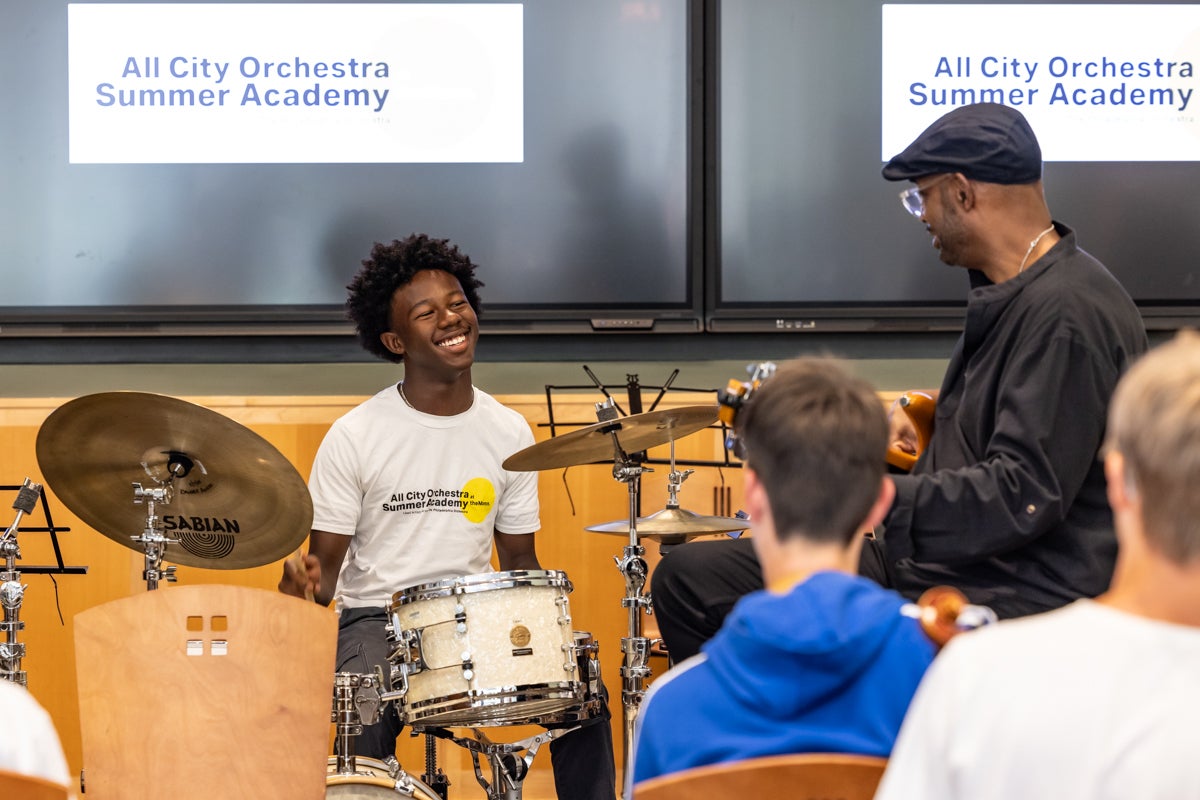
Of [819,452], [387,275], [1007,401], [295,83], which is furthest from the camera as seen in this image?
[295,83]

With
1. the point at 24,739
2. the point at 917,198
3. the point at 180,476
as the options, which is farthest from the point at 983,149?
the point at 24,739

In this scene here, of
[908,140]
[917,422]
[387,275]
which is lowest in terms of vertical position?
[917,422]

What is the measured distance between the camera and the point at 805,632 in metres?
1.30

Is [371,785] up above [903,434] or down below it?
below

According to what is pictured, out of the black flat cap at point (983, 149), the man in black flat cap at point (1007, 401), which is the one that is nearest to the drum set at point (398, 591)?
the man in black flat cap at point (1007, 401)

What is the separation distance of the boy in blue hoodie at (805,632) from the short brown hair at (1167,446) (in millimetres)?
319

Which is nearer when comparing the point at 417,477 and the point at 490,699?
the point at 490,699

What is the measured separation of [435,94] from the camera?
3869mm

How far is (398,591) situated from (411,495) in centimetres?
51

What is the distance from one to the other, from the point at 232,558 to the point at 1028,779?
85.7 inches

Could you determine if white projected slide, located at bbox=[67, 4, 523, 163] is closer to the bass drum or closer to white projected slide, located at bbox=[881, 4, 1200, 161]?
white projected slide, located at bbox=[881, 4, 1200, 161]

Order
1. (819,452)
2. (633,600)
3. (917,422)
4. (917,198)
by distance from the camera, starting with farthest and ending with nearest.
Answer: (633,600)
(917,422)
(917,198)
(819,452)

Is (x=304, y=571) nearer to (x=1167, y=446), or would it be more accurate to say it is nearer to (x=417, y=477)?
(x=417, y=477)

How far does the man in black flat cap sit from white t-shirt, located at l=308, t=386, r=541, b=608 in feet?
2.80
